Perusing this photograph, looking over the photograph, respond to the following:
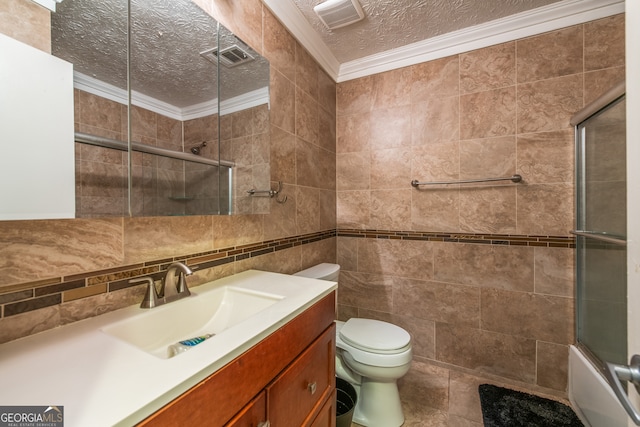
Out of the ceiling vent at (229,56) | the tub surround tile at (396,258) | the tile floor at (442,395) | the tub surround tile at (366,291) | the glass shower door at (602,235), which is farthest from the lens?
the tub surround tile at (366,291)

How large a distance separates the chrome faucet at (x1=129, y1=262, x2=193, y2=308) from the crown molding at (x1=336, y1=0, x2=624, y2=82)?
76.6 inches

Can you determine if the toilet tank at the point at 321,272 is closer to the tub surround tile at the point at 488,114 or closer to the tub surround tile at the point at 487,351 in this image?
the tub surround tile at the point at 487,351

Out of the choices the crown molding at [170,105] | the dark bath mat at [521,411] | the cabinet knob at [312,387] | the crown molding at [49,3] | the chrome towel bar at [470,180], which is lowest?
the dark bath mat at [521,411]

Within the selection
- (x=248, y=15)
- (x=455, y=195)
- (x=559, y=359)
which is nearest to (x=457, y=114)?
(x=455, y=195)

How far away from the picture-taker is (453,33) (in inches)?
67.2

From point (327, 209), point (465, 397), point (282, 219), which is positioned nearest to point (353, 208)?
point (327, 209)

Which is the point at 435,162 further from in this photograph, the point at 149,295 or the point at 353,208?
the point at 149,295

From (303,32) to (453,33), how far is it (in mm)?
1012

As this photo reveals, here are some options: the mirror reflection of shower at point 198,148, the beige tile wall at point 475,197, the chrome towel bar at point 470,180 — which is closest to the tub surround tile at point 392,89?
the beige tile wall at point 475,197

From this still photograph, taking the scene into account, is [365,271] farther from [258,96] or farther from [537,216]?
[258,96]

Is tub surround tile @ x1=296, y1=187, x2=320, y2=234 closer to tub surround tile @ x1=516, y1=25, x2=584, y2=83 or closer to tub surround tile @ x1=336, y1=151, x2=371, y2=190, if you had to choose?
tub surround tile @ x1=336, y1=151, x2=371, y2=190

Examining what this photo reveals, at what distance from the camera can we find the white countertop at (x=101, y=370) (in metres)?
0.42

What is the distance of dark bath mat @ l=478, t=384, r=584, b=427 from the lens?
4.42 feet

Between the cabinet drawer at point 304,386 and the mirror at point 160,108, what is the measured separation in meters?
0.67
